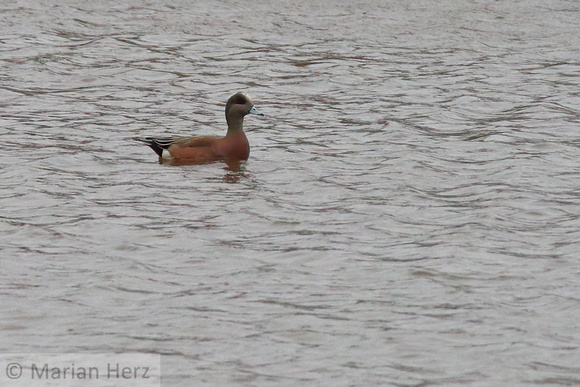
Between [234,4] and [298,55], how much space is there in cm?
306

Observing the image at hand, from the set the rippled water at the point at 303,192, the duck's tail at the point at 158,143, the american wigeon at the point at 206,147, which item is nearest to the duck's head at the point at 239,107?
the american wigeon at the point at 206,147

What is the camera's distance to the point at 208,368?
7.43 m

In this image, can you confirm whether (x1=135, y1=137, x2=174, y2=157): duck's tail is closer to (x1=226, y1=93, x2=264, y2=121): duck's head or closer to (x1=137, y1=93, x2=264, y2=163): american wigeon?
(x1=137, y1=93, x2=264, y2=163): american wigeon

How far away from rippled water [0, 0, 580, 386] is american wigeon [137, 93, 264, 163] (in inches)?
7.0

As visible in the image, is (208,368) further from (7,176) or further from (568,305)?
(7,176)

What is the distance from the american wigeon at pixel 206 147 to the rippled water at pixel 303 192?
18cm

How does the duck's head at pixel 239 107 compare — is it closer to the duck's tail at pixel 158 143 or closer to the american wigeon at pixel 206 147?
the american wigeon at pixel 206 147

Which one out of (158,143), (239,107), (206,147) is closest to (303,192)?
(206,147)

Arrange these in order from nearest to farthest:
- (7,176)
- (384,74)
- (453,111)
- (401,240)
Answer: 1. (401,240)
2. (7,176)
3. (453,111)
4. (384,74)

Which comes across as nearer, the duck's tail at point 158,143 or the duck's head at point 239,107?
the duck's tail at point 158,143

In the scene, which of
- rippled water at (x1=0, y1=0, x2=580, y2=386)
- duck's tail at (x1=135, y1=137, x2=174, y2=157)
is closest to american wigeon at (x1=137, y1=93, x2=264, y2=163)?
duck's tail at (x1=135, y1=137, x2=174, y2=157)

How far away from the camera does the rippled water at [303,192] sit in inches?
310

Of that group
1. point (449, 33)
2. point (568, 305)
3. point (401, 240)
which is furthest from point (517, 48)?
point (568, 305)

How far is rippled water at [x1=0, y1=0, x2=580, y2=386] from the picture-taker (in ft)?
25.9
